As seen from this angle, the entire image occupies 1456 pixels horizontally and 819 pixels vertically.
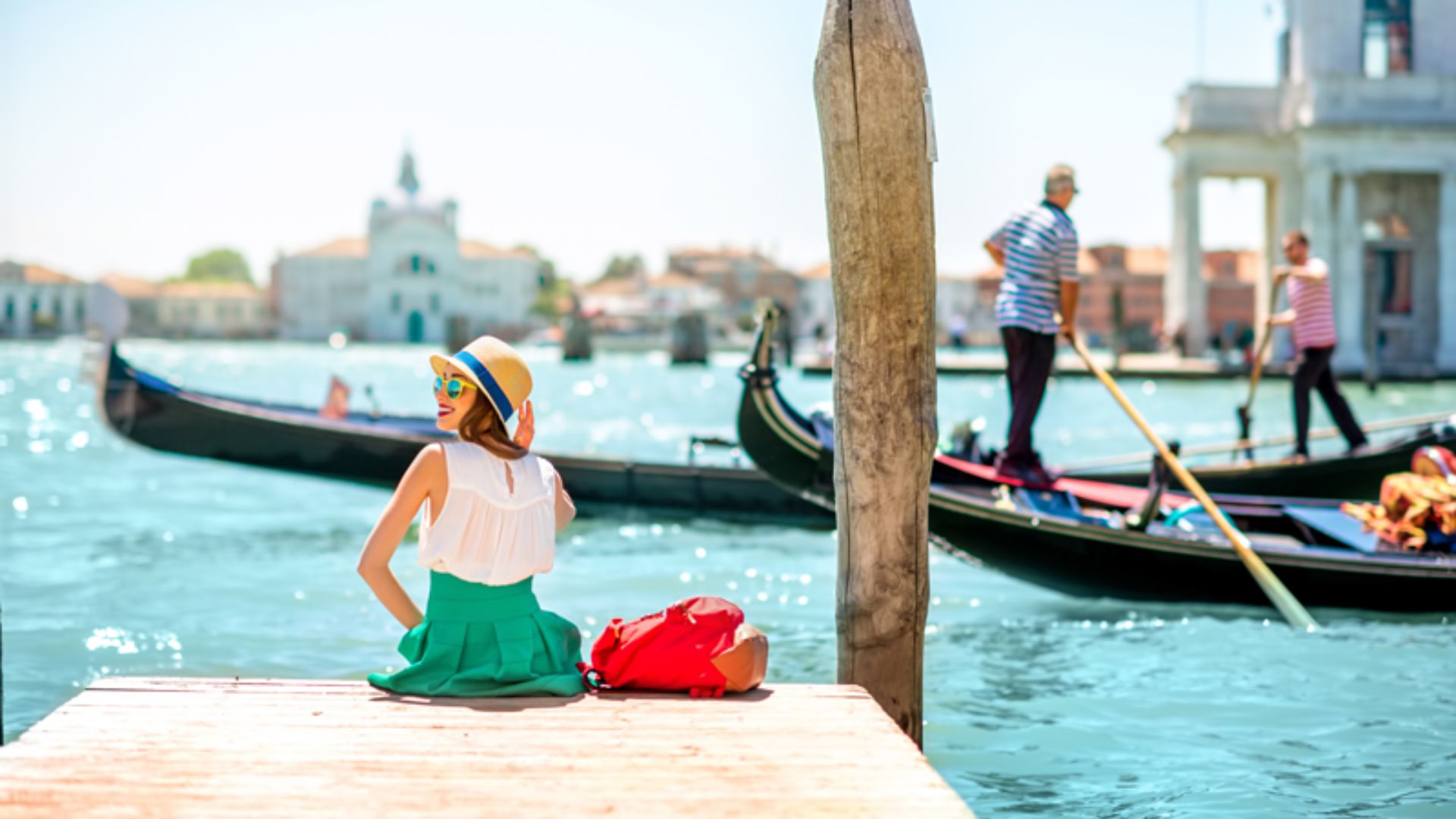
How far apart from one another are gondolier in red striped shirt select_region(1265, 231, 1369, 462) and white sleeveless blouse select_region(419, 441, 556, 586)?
19.0ft

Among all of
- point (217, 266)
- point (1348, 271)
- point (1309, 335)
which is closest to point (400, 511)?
point (1309, 335)

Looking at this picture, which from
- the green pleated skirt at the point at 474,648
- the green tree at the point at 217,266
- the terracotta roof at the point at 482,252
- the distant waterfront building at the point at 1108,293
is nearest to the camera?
the green pleated skirt at the point at 474,648

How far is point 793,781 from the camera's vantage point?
2.64 m

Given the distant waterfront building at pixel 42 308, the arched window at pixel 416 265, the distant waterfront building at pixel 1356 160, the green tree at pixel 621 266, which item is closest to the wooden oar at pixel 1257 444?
the distant waterfront building at pixel 1356 160

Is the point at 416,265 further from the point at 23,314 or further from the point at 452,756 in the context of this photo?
the point at 452,756

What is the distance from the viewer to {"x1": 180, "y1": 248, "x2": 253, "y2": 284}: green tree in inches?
4653

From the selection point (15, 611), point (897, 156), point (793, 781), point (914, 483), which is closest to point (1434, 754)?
point (914, 483)

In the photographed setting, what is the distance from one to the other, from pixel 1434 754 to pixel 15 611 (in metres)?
6.11

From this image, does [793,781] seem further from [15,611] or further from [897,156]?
[15,611]

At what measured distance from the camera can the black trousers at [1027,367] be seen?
6285mm

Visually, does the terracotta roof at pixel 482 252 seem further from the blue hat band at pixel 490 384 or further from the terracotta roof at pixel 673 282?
the blue hat band at pixel 490 384

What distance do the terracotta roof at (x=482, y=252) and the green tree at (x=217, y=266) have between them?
3568 cm

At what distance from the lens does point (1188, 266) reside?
102ft

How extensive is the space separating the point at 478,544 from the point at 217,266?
121 m
